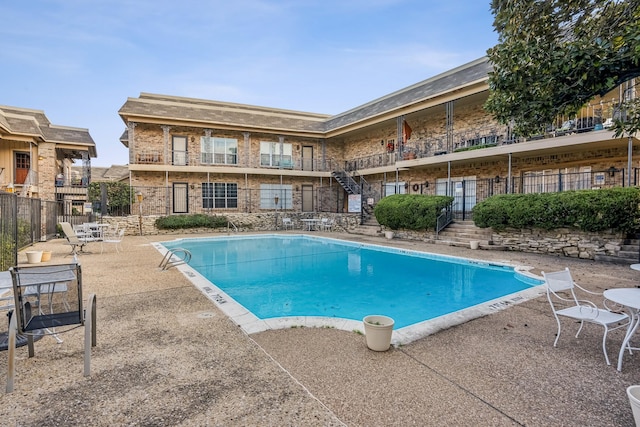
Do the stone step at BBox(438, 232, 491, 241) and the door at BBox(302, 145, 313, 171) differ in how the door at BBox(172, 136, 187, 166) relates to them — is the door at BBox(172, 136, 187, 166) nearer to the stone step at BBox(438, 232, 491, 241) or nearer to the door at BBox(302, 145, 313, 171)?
the door at BBox(302, 145, 313, 171)

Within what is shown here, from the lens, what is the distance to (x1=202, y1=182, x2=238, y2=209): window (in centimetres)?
2209

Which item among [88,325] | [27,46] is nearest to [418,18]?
[88,325]

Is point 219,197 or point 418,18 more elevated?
point 418,18

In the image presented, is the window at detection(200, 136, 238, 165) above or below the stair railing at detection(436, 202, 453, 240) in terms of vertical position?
above

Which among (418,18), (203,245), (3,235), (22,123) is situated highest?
(418,18)

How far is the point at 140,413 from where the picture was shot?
2.61m

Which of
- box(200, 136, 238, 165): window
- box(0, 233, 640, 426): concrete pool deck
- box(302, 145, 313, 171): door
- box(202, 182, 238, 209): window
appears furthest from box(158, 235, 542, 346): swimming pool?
box(302, 145, 313, 171): door

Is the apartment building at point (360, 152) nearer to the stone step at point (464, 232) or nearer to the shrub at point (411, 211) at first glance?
the stone step at point (464, 232)

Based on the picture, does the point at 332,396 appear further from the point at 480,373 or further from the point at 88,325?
the point at 88,325

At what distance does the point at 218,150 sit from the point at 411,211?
13846mm

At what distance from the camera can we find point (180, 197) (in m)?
21.4

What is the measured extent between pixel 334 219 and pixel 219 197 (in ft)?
25.9

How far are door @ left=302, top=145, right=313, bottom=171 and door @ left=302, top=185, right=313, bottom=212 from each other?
1.43 m

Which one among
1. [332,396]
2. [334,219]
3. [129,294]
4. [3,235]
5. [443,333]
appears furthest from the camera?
[334,219]
